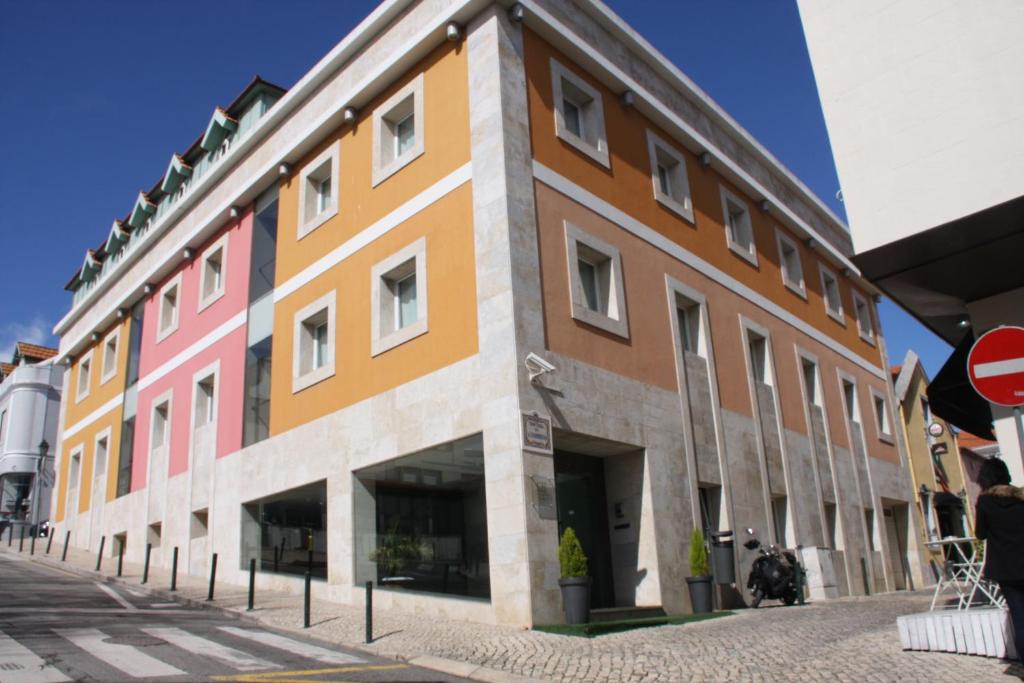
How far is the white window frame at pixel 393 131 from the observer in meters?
16.4

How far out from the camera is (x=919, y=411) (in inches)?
1299

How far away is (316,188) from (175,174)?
9023 mm

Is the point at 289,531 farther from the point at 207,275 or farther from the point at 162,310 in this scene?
the point at 162,310

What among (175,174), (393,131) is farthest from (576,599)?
(175,174)

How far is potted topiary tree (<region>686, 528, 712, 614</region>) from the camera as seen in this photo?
14.8 metres

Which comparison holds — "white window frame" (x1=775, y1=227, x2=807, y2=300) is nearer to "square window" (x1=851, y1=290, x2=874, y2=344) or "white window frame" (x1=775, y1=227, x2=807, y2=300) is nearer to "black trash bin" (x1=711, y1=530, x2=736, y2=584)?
"square window" (x1=851, y1=290, x2=874, y2=344)

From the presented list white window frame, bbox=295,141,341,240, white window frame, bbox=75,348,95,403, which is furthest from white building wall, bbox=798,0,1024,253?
white window frame, bbox=75,348,95,403

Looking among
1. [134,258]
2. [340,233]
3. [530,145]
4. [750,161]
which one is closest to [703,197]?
[750,161]

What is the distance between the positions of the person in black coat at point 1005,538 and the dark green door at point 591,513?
8.32 m

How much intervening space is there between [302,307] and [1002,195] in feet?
45.2

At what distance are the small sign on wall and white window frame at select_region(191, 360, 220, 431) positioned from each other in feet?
35.7

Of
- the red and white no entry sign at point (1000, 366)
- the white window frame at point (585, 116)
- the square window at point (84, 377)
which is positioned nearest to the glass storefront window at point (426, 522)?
the white window frame at point (585, 116)

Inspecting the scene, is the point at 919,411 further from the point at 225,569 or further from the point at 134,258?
the point at 134,258

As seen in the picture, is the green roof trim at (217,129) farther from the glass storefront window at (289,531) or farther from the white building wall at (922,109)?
the white building wall at (922,109)
